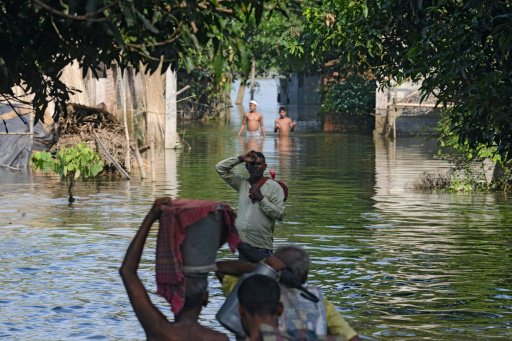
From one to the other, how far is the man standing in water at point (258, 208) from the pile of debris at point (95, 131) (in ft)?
52.7

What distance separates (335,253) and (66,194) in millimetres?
9092

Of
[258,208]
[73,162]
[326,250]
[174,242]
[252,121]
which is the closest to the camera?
[174,242]

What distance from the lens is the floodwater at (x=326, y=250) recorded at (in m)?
12.0

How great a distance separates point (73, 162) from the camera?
2592cm

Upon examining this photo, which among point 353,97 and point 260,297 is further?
point 353,97

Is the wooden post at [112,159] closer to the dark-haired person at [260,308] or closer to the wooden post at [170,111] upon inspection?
the wooden post at [170,111]

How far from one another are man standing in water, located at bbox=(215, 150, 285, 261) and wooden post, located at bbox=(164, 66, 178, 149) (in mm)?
24831

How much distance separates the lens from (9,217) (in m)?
20.2

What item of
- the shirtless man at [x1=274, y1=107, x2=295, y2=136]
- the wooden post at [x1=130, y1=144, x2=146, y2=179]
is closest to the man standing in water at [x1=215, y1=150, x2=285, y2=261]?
the wooden post at [x1=130, y1=144, x2=146, y2=179]

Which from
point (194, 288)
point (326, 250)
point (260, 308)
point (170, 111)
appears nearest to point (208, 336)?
point (194, 288)

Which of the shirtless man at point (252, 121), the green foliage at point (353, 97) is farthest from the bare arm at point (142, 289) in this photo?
Result: the green foliage at point (353, 97)

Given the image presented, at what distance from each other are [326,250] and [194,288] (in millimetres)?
10463

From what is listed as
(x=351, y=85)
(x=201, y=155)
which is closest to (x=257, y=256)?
(x=201, y=155)

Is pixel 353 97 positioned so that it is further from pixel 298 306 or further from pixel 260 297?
pixel 260 297
